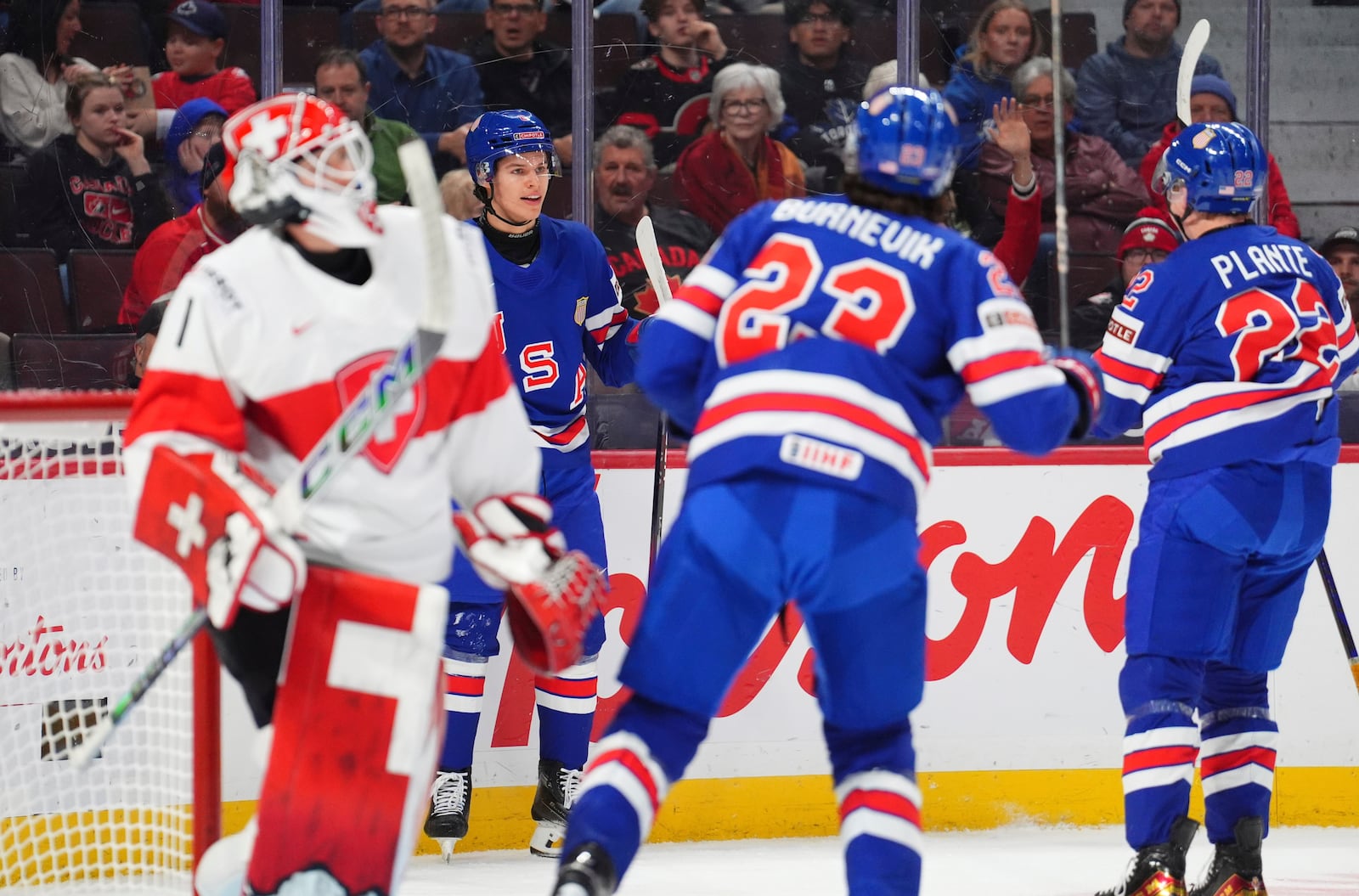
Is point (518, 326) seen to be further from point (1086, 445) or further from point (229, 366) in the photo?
point (229, 366)

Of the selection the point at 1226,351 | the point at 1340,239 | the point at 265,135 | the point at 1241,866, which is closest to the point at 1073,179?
the point at 1340,239

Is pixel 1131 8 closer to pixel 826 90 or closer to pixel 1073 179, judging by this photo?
pixel 1073 179

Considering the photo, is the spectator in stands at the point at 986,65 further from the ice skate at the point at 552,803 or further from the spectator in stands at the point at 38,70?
the spectator in stands at the point at 38,70

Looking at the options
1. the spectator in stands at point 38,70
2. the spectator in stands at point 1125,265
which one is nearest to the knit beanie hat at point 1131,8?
the spectator in stands at point 1125,265

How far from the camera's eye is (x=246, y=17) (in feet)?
13.3

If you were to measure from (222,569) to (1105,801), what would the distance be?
2765mm

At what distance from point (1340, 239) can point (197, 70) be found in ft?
9.70

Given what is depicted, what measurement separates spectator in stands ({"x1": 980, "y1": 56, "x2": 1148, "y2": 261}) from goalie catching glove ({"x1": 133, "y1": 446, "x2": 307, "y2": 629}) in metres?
2.96

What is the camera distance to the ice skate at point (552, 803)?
144 inches

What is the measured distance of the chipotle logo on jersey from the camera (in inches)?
75.3

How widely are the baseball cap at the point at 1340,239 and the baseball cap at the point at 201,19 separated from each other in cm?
285

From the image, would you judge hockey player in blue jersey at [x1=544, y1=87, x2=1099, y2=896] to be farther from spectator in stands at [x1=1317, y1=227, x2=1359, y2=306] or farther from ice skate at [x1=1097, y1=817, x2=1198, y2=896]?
spectator in stands at [x1=1317, y1=227, x2=1359, y2=306]

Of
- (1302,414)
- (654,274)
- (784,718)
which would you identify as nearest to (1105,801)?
(784,718)

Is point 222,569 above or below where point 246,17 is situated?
below
